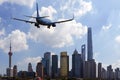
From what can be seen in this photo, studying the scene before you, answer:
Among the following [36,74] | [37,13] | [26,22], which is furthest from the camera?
[37,13]

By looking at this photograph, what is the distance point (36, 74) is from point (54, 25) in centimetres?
5561

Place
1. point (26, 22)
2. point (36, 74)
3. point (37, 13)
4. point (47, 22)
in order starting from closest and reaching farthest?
point (36, 74) → point (26, 22) → point (47, 22) → point (37, 13)

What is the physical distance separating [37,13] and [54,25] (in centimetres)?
1000

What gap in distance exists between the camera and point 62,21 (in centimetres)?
8356

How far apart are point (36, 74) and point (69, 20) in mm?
52978

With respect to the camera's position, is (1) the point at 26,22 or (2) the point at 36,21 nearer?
→ (1) the point at 26,22

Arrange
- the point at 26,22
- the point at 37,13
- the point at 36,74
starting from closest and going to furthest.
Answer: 1. the point at 36,74
2. the point at 26,22
3. the point at 37,13

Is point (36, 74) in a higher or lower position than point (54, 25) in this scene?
lower

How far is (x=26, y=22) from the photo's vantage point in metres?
79.4

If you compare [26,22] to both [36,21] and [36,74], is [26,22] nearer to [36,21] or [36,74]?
[36,21]

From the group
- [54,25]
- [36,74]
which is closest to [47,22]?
[54,25]

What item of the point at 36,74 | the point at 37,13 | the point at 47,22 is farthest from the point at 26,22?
the point at 36,74

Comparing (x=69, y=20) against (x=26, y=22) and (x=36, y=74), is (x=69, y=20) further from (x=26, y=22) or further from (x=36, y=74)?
(x=36, y=74)

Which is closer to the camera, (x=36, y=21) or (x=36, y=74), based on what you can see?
(x=36, y=74)
